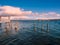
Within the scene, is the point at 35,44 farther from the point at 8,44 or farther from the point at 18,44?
the point at 8,44

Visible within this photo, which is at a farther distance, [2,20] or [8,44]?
[2,20]

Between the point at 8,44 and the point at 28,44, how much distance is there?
555 cm

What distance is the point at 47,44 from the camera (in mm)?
29812

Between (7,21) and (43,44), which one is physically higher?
(7,21)

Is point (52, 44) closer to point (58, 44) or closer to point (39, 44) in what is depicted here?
point (58, 44)

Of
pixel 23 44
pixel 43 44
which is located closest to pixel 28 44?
pixel 23 44

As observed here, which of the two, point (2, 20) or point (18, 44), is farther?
point (2, 20)

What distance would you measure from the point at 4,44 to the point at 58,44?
14.8m

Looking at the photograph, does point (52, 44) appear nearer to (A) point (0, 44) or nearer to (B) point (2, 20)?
(A) point (0, 44)

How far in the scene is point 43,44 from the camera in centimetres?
2962

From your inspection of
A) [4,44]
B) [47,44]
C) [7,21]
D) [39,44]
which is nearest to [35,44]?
[39,44]

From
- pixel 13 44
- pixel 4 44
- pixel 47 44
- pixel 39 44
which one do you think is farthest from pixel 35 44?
pixel 4 44

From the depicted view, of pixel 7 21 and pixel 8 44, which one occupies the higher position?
pixel 7 21

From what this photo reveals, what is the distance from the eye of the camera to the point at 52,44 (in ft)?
99.0
